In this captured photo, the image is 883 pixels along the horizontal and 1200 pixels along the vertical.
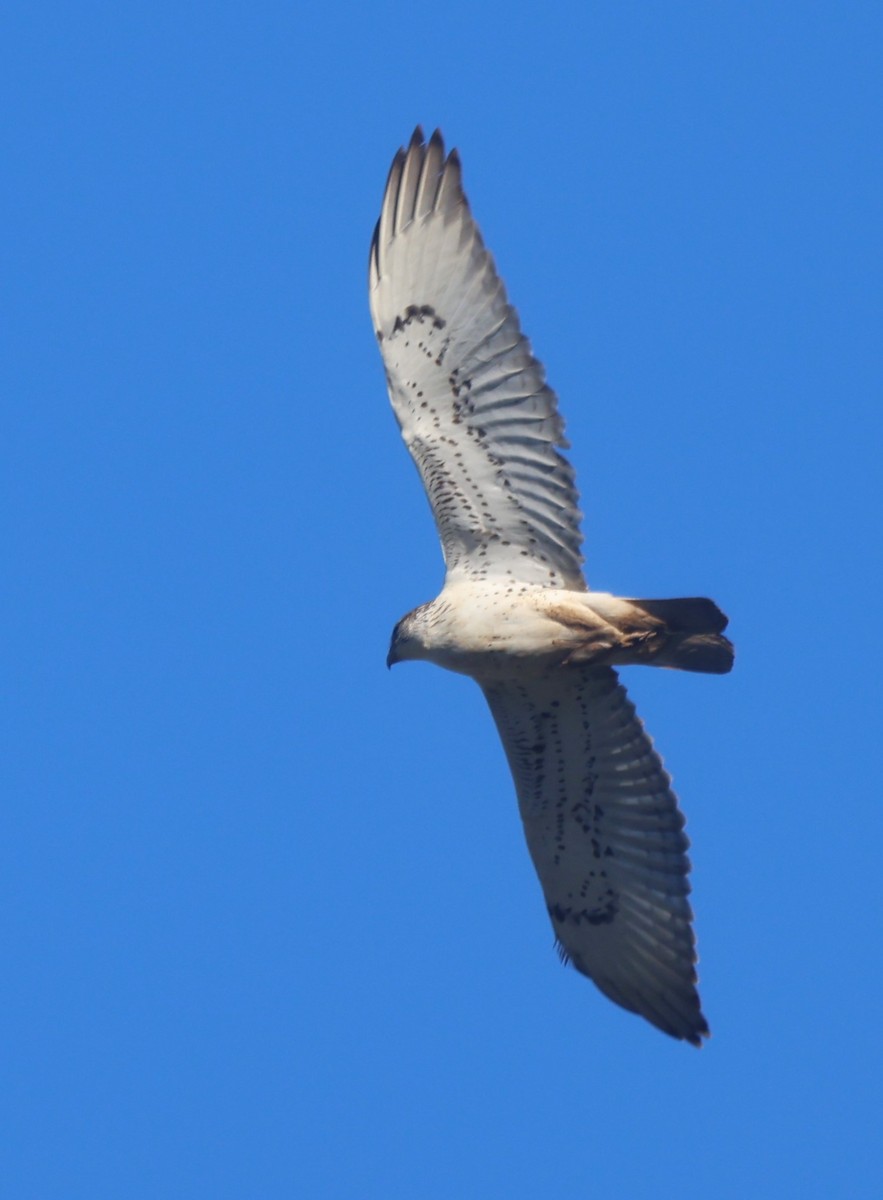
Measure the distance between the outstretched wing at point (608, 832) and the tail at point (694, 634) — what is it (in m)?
0.57

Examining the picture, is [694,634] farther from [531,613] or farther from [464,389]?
[464,389]

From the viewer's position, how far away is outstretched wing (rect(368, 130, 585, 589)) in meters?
10.9

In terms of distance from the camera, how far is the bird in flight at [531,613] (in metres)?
10.8

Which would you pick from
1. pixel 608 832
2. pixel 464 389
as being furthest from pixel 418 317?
pixel 608 832

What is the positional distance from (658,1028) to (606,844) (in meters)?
1.19

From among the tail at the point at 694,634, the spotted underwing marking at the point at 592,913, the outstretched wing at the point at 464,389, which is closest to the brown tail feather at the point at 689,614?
the tail at the point at 694,634

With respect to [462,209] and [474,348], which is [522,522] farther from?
[462,209]

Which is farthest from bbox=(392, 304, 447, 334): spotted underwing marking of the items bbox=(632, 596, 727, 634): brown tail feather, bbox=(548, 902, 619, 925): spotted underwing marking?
bbox=(548, 902, 619, 925): spotted underwing marking

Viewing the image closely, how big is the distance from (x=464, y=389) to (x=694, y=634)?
6.47ft

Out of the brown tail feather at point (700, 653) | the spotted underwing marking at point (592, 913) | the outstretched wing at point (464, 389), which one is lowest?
the spotted underwing marking at point (592, 913)

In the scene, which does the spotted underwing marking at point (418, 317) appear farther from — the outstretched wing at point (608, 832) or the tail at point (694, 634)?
the outstretched wing at point (608, 832)

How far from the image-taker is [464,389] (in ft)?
36.0

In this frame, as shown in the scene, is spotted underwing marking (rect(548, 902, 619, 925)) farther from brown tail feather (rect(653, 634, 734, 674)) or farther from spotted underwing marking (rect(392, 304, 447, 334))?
spotted underwing marking (rect(392, 304, 447, 334))

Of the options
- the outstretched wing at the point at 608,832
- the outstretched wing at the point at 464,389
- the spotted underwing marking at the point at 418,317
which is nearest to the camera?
the outstretched wing at the point at 464,389
